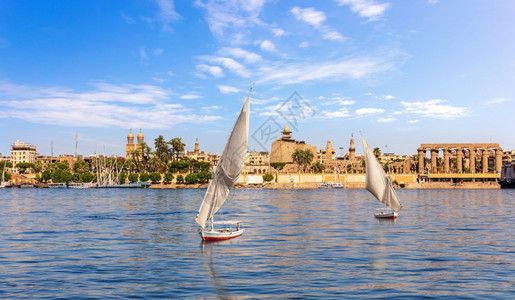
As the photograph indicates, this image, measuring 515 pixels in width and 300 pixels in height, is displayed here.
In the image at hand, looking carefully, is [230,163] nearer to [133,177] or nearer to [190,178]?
[190,178]

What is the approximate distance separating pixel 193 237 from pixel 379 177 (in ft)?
74.3

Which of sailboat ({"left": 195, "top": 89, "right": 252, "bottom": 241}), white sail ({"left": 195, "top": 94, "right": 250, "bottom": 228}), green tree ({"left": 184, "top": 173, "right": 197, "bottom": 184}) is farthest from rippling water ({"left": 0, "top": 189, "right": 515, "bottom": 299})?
green tree ({"left": 184, "top": 173, "right": 197, "bottom": 184})

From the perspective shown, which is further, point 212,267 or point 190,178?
point 190,178

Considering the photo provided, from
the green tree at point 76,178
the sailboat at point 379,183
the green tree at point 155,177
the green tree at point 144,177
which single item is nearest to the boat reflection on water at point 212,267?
the sailboat at point 379,183

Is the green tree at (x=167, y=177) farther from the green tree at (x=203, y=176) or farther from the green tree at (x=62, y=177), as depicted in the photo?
the green tree at (x=62, y=177)

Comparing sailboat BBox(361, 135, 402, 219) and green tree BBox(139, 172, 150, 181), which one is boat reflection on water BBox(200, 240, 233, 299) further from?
green tree BBox(139, 172, 150, 181)

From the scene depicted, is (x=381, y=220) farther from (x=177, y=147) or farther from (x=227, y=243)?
(x=177, y=147)

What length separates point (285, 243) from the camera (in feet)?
118

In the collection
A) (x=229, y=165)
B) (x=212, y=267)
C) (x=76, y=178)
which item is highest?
(x=229, y=165)

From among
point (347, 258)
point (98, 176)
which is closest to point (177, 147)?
point (98, 176)

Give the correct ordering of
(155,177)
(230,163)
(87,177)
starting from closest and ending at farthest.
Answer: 1. (230,163)
2. (155,177)
3. (87,177)

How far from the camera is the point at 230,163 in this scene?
107ft

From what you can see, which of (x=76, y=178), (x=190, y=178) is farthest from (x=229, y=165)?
(x=76, y=178)

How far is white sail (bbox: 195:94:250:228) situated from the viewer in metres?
32.3
